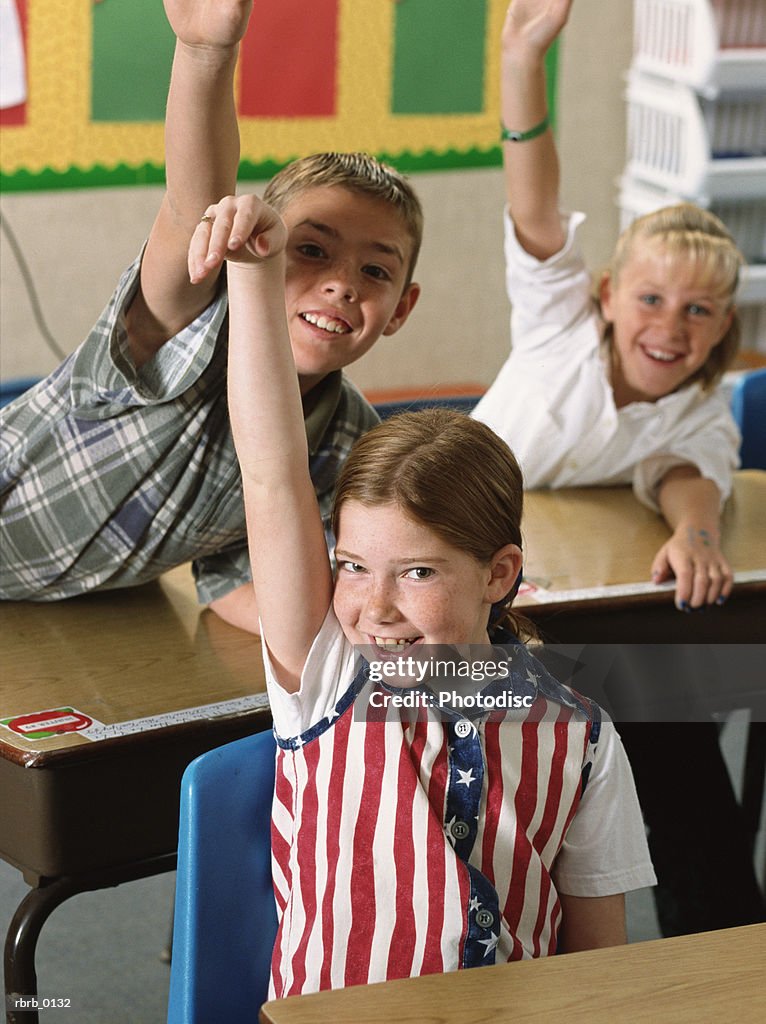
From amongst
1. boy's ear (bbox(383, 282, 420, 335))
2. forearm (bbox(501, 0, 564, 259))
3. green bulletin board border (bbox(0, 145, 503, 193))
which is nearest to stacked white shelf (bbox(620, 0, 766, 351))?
green bulletin board border (bbox(0, 145, 503, 193))

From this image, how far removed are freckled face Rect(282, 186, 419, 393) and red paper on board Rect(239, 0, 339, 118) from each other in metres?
1.87

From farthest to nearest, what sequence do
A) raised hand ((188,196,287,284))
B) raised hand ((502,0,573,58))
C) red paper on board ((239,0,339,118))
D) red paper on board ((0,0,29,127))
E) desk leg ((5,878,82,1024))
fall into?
red paper on board ((239,0,339,118)) < red paper on board ((0,0,29,127)) < raised hand ((502,0,573,58)) < desk leg ((5,878,82,1024)) < raised hand ((188,196,287,284))

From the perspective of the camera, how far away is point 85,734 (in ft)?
3.92

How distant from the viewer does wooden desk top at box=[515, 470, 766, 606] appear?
1624 mm

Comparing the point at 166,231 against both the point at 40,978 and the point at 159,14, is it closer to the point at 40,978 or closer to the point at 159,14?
the point at 40,978

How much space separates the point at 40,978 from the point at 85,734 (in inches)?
32.4

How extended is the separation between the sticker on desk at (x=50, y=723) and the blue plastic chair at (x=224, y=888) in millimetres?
200

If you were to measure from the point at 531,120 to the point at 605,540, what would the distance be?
1.84 feet

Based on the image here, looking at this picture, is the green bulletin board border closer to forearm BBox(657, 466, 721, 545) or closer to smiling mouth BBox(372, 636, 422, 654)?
forearm BBox(657, 466, 721, 545)

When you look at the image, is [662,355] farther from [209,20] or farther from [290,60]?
[290,60]

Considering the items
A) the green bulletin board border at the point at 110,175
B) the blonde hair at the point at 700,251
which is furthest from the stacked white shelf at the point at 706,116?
the blonde hair at the point at 700,251

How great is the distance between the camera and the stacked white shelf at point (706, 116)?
3203 mm

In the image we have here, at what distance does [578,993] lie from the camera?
837mm

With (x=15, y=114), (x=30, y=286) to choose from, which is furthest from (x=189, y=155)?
(x=30, y=286)
